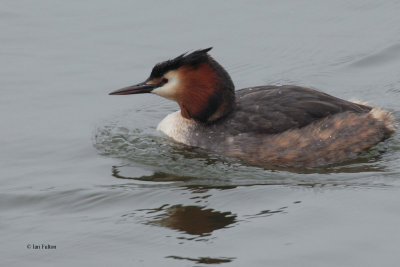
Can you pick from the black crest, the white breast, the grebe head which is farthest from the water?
the black crest

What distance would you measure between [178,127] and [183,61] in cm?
89

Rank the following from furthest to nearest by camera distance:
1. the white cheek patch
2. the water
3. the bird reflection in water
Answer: the white cheek patch, the bird reflection in water, the water

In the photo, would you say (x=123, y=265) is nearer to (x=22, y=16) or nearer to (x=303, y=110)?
(x=303, y=110)

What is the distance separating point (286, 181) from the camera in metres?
8.86

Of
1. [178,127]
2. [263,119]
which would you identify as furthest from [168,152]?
[263,119]

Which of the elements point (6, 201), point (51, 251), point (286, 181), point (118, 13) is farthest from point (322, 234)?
point (118, 13)

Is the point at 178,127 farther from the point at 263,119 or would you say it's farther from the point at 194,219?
the point at 194,219

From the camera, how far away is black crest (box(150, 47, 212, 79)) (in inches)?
380

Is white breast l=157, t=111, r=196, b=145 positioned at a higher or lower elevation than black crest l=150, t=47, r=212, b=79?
lower

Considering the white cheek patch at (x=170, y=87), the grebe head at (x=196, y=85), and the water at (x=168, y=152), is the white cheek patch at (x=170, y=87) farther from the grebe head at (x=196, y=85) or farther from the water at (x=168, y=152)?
the water at (x=168, y=152)

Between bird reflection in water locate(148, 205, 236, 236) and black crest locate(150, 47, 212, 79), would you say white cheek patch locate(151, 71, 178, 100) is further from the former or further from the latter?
bird reflection in water locate(148, 205, 236, 236)

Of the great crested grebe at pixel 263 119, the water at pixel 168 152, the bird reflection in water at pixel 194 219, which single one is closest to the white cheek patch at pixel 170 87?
the great crested grebe at pixel 263 119

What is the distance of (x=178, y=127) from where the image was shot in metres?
10.2

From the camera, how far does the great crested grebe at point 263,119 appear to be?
952 centimetres
